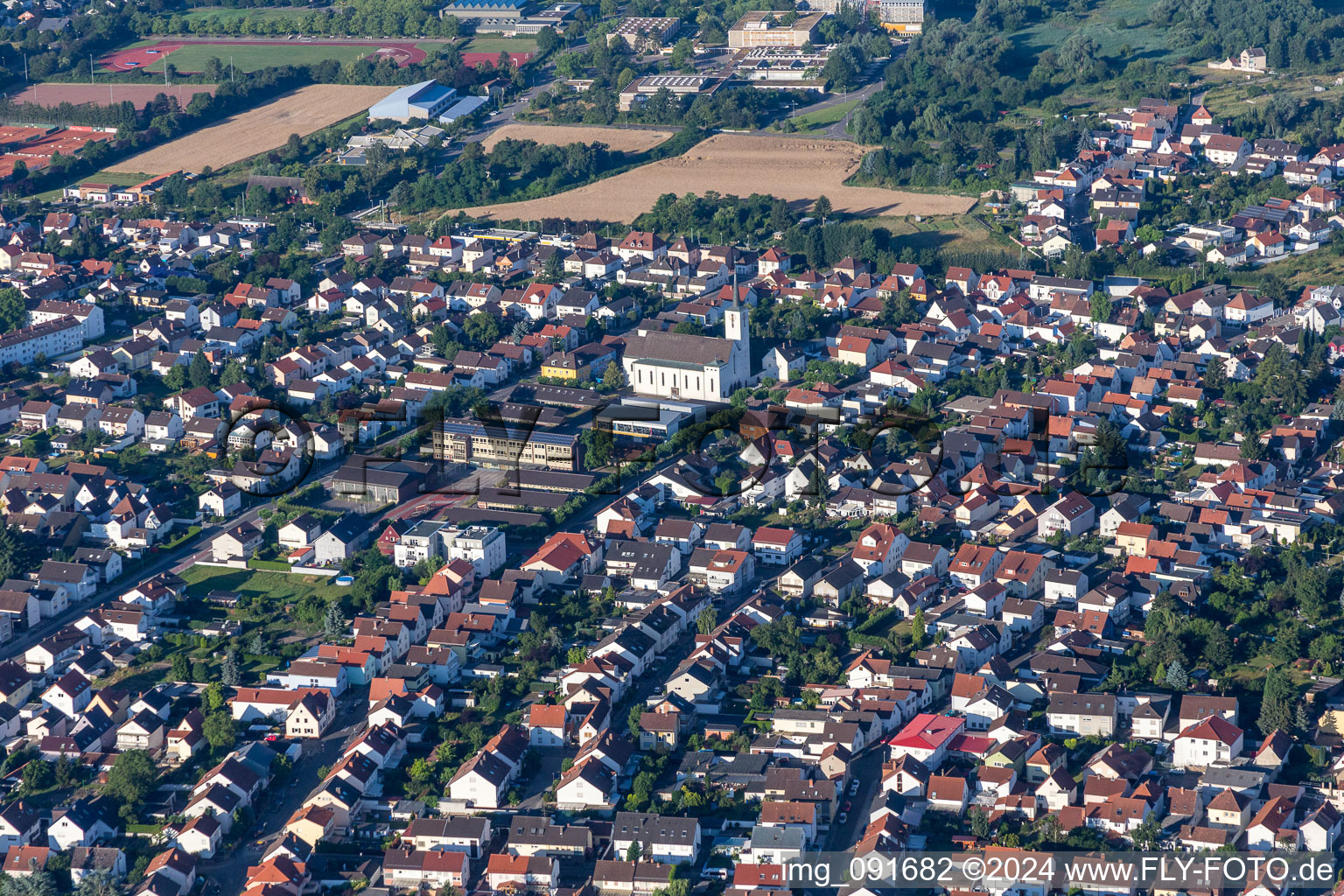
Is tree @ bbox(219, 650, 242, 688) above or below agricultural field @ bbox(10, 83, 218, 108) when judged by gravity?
below

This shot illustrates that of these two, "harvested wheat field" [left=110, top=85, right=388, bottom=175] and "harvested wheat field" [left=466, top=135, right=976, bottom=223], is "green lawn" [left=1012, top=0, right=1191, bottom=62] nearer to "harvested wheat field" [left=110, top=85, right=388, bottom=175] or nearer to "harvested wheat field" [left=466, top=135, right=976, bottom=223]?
"harvested wheat field" [left=466, top=135, right=976, bottom=223]

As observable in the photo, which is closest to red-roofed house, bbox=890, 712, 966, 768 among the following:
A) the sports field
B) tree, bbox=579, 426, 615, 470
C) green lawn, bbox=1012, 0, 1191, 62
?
tree, bbox=579, 426, 615, 470

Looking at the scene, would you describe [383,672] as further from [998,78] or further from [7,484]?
[998,78]

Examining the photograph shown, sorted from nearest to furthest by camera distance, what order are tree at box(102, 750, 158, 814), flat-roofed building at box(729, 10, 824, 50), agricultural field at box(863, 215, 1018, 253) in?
tree at box(102, 750, 158, 814) < agricultural field at box(863, 215, 1018, 253) < flat-roofed building at box(729, 10, 824, 50)

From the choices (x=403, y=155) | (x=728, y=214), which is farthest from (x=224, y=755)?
(x=403, y=155)

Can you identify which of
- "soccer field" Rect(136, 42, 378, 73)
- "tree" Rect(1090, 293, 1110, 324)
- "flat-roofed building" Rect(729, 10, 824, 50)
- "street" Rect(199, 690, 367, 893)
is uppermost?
"flat-roofed building" Rect(729, 10, 824, 50)

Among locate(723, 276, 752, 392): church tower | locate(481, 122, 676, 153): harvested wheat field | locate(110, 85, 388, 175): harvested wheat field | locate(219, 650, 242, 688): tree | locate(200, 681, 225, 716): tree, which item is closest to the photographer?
locate(200, 681, 225, 716): tree

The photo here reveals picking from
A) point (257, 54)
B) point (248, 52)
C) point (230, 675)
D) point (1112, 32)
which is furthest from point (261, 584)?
point (1112, 32)

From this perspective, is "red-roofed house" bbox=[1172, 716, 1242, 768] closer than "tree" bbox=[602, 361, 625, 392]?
Yes

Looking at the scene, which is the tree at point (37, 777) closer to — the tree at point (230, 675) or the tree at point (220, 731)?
the tree at point (220, 731)
